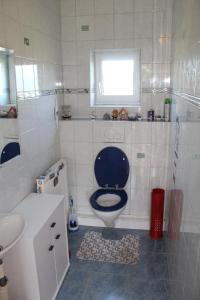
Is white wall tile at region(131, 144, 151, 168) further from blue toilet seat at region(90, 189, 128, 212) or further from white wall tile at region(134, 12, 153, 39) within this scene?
white wall tile at region(134, 12, 153, 39)

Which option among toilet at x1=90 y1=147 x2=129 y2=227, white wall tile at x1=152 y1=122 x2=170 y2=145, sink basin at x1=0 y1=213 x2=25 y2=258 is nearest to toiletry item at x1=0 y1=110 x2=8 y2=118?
sink basin at x1=0 y1=213 x2=25 y2=258

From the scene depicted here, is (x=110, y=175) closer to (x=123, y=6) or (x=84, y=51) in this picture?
(x=84, y=51)

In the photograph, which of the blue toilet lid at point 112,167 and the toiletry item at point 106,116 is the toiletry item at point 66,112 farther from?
the blue toilet lid at point 112,167

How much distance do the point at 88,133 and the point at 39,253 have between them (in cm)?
141

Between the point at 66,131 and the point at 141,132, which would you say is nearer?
the point at 141,132

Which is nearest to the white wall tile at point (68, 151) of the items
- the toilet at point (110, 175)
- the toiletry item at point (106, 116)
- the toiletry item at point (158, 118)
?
the toilet at point (110, 175)

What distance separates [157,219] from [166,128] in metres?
0.90

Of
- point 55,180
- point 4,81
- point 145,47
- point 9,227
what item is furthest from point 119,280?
point 145,47

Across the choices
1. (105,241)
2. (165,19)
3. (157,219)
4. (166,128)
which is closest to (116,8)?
(165,19)

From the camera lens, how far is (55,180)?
8.14 ft

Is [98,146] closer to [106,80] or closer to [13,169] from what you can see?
[106,80]

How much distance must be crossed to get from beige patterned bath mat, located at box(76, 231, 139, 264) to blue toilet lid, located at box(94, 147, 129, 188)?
536mm

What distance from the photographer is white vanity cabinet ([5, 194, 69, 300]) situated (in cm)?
160

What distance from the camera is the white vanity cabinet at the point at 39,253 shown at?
5.26 feet
